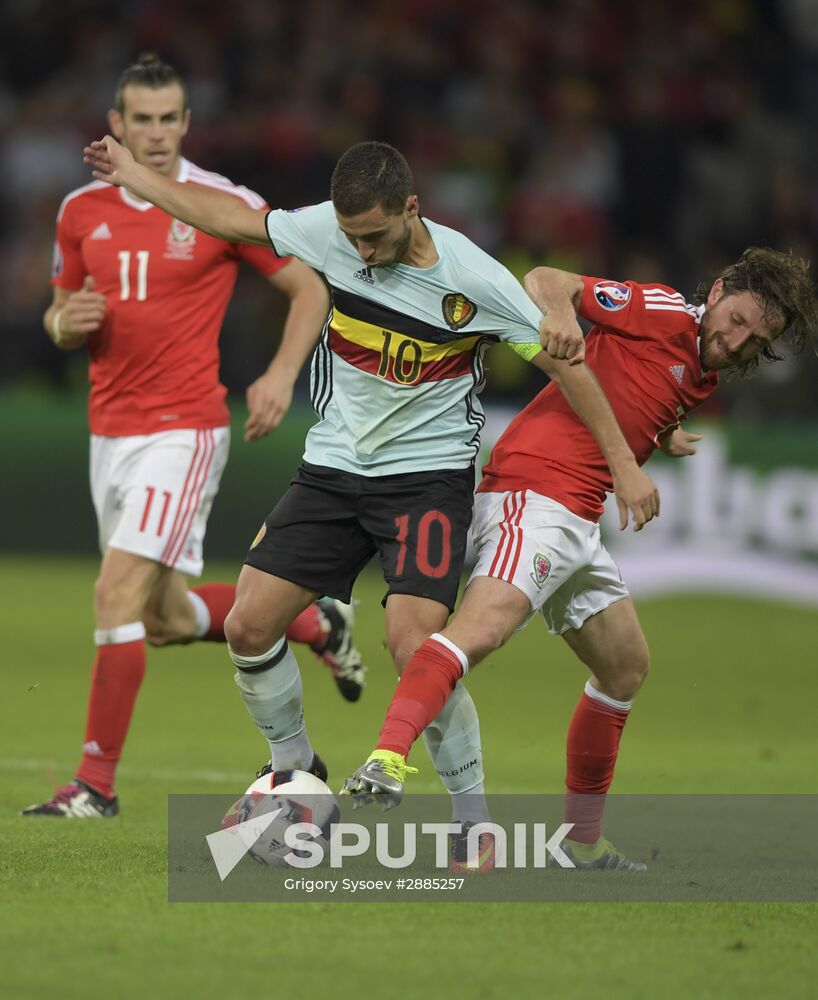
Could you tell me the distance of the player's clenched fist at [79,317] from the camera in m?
6.59

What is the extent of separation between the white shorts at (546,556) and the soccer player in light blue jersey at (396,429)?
111 millimetres

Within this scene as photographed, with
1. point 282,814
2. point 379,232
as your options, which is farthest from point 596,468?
point 282,814

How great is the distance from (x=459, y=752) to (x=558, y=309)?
1.39 meters

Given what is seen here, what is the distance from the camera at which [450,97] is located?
16.0 m

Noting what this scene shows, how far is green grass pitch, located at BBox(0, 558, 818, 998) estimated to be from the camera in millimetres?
3857

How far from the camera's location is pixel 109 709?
6.28 meters

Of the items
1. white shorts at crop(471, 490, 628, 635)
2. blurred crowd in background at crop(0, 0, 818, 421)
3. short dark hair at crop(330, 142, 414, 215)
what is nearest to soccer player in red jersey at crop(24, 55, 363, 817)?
white shorts at crop(471, 490, 628, 635)

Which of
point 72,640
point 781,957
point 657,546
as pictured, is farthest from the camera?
point 657,546

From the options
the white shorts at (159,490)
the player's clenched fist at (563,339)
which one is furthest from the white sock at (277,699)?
the player's clenched fist at (563,339)

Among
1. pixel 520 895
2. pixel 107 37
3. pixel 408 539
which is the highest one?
pixel 107 37

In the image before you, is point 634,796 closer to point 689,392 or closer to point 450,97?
point 689,392

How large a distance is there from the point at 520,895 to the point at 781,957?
83 cm

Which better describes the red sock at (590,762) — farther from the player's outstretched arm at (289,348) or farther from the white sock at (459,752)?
the player's outstretched arm at (289,348)

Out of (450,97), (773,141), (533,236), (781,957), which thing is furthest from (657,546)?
(781,957)
